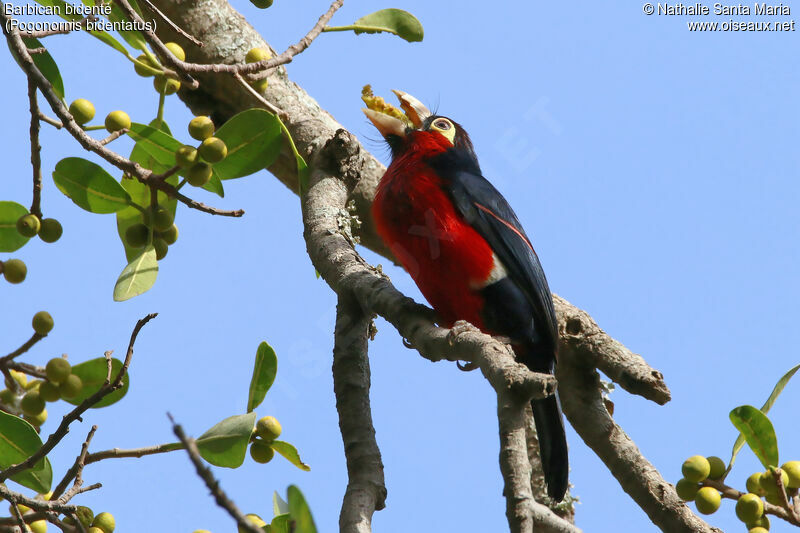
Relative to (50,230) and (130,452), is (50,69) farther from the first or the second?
(130,452)

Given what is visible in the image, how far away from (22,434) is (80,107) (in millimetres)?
957

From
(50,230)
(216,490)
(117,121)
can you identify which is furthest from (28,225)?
(216,490)

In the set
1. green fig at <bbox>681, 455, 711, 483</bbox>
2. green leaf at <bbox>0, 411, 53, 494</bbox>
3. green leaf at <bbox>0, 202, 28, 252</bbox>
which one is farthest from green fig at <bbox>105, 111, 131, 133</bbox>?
green fig at <bbox>681, 455, 711, 483</bbox>

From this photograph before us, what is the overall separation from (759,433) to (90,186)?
2250mm

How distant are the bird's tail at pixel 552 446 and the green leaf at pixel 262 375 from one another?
4.74 feet

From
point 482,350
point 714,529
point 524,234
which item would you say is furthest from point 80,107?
point 714,529

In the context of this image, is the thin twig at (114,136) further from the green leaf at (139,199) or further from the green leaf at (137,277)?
the green leaf at (137,277)

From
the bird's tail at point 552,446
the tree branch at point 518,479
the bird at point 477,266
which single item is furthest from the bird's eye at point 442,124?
the tree branch at point 518,479

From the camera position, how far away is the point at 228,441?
88.9 inches

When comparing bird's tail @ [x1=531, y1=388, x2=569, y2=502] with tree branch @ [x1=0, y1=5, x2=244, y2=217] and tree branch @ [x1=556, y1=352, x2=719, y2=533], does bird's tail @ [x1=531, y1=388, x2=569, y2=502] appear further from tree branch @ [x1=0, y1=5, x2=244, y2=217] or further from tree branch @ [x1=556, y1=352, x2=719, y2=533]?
tree branch @ [x1=0, y1=5, x2=244, y2=217]

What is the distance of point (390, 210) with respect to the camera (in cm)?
359

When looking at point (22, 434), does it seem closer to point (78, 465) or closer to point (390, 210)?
point (78, 465)

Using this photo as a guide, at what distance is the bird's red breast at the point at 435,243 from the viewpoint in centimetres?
337

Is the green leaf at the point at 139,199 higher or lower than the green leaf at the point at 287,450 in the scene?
higher
